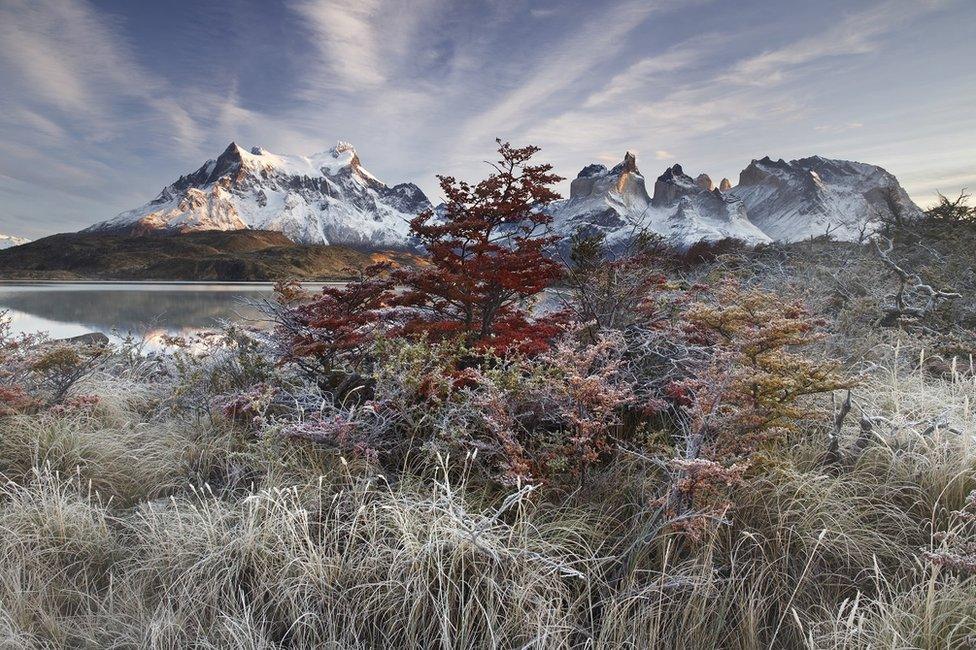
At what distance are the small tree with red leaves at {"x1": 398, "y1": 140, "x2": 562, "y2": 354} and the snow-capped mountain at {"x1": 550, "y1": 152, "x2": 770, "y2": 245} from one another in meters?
101

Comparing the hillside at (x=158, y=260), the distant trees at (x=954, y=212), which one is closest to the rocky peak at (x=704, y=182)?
the hillside at (x=158, y=260)

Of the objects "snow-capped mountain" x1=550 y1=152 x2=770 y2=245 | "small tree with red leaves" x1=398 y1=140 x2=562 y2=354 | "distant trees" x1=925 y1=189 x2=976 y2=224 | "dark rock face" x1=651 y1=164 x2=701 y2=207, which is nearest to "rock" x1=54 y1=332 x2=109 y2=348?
"small tree with red leaves" x1=398 y1=140 x2=562 y2=354

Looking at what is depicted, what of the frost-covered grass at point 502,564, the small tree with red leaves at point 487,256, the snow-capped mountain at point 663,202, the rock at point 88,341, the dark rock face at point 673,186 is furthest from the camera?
the dark rock face at point 673,186

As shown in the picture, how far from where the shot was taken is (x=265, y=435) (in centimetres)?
355

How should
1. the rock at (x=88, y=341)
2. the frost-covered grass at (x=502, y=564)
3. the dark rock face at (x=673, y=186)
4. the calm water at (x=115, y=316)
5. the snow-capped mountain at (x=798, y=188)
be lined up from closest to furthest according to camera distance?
the frost-covered grass at (x=502, y=564) < the rock at (x=88, y=341) < the calm water at (x=115, y=316) < the snow-capped mountain at (x=798, y=188) < the dark rock face at (x=673, y=186)

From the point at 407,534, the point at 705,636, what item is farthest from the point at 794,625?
the point at 407,534

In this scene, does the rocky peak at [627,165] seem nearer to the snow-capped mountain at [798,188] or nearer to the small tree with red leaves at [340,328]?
the snow-capped mountain at [798,188]

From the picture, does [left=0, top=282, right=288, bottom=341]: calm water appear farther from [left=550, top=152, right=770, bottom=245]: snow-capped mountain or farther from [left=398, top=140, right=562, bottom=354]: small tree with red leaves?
[left=550, top=152, right=770, bottom=245]: snow-capped mountain

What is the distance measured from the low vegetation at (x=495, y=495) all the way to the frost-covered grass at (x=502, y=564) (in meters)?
0.02

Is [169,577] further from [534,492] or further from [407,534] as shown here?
[534,492]

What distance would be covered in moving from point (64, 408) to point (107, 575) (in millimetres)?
2709

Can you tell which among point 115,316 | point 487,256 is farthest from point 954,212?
point 115,316

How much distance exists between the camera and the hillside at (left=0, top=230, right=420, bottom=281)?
257 ft

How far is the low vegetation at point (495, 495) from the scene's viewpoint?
2510 millimetres
